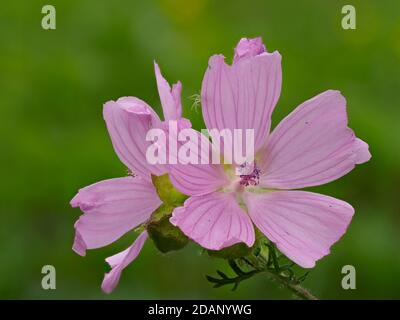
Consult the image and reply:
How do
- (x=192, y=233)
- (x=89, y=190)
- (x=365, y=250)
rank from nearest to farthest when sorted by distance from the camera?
(x=192, y=233) → (x=89, y=190) → (x=365, y=250)

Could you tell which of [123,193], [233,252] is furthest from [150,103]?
[233,252]

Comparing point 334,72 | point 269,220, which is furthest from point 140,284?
point 269,220

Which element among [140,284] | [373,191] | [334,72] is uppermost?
[334,72]

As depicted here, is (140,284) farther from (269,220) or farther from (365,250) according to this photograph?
(269,220)

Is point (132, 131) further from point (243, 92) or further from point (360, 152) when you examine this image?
point (360, 152)

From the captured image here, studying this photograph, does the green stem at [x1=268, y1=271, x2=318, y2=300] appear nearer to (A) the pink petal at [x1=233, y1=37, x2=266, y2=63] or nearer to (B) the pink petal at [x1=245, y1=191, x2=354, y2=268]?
(B) the pink petal at [x1=245, y1=191, x2=354, y2=268]

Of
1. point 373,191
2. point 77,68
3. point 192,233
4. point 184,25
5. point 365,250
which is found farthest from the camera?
point 184,25

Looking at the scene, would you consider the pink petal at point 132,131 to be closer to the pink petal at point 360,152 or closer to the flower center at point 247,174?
the flower center at point 247,174
